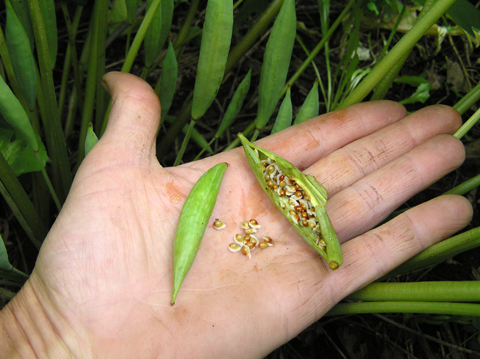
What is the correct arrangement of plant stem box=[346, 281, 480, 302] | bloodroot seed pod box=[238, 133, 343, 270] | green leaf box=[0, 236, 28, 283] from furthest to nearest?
bloodroot seed pod box=[238, 133, 343, 270], green leaf box=[0, 236, 28, 283], plant stem box=[346, 281, 480, 302]

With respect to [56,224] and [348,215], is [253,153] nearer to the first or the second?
[348,215]

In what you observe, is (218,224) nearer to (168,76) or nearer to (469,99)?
(168,76)

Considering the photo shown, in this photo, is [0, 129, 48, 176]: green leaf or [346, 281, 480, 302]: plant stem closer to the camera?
[346, 281, 480, 302]: plant stem

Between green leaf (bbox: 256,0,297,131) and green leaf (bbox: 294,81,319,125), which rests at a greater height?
green leaf (bbox: 256,0,297,131)

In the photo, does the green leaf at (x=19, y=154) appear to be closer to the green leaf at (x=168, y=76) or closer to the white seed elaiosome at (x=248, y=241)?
the green leaf at (x=168, y=76)

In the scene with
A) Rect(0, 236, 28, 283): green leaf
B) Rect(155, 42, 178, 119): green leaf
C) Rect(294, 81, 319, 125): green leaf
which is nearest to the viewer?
Rect(0, 236, 28, 283): green leaf

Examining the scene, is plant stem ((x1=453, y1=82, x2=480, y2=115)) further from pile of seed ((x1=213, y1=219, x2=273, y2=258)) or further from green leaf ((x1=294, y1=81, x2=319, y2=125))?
pile of seed ((x1=213, y1=219, x2=273, y2=258))

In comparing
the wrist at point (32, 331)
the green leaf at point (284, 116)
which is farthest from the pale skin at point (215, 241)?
the green leaf at point (284, 116)

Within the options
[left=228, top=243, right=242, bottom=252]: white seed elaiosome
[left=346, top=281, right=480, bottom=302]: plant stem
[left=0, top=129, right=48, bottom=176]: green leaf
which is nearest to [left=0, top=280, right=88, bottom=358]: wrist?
[left=0, top=129, right=48, bottom=176]: green leaf

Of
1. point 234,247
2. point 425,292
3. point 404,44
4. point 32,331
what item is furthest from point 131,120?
point 425,292
